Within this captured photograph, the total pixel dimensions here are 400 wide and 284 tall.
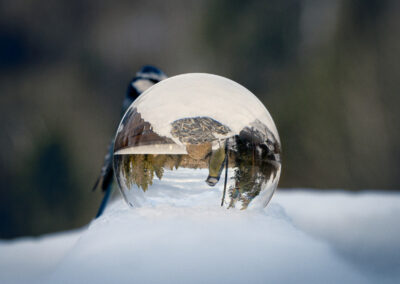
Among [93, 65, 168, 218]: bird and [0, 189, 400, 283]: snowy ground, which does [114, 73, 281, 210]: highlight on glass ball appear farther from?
[93, 65, 168, 218]: bird

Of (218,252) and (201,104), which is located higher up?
(201,104)

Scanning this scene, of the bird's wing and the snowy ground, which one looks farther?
the bird's wing

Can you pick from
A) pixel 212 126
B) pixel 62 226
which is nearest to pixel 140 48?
pixel 62 226

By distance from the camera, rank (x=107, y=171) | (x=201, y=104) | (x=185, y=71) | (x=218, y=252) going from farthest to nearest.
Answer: (x=185, y=71) < (x=107, y=171) < (x=201, y=104) < (x=218, y=252)

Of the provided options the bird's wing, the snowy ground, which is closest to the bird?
the bird's wing

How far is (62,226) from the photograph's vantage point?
2.57 m

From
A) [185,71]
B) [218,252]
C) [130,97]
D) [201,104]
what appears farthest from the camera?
[185,71]

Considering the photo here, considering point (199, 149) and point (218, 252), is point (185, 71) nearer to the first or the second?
point (199, 149)

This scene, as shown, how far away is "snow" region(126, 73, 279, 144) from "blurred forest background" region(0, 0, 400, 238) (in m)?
1.72

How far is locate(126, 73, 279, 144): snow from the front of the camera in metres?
0.60

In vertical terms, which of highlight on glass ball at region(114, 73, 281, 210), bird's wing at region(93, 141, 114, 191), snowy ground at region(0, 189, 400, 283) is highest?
highlight on glass ball at region(114, 73, 281, 210)

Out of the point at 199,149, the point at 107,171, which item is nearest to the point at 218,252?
the point at 199,149

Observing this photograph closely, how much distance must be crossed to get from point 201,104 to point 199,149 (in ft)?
0.25

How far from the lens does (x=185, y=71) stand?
249 cm
